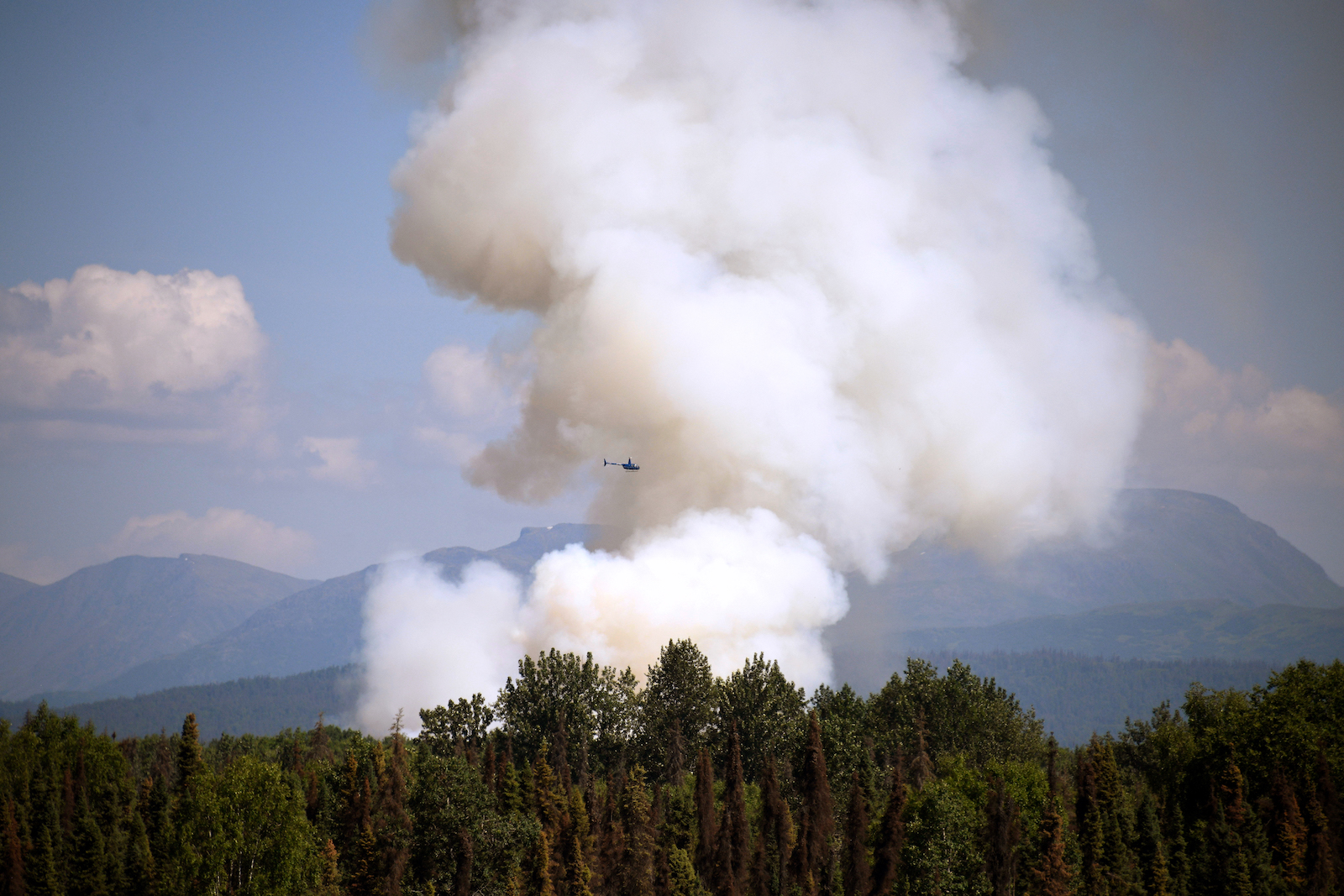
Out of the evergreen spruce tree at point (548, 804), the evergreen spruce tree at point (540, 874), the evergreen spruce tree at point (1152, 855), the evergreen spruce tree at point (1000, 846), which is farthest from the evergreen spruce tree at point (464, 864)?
the evergreen spruce tree at point (1152, 855)

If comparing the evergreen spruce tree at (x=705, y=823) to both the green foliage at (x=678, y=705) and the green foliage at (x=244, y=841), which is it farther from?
the green foliage at (x=244, y=841)

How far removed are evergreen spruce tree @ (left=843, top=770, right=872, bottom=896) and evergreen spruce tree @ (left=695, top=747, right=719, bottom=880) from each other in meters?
8.91

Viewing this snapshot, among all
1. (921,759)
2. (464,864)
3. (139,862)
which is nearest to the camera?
(464,864)

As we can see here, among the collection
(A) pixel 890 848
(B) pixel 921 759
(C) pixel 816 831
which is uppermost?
(B) pixel 921 759

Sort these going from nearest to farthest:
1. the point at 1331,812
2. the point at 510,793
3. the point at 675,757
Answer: the point at 510,793 < the point at 1331,812 < the point at 675,757

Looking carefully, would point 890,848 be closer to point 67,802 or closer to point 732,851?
point 732,851

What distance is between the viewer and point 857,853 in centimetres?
7600

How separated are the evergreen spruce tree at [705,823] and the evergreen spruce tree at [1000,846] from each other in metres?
17.5

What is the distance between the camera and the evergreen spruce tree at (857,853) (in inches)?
2990

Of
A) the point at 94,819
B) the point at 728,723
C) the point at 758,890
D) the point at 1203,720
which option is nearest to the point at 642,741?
the point at 728,723

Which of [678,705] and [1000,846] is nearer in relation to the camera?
[1000,846]

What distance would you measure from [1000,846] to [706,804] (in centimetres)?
1951

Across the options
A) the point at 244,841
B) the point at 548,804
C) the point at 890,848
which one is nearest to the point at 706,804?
the point at 548,804

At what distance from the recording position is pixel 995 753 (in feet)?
377
